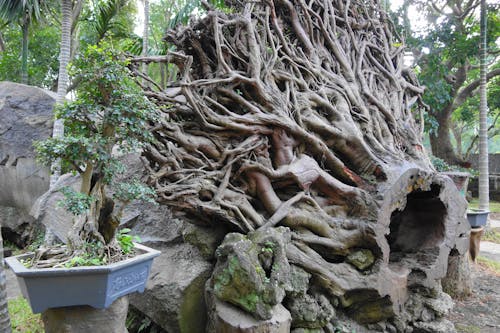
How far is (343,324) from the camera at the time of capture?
3850 millimetres

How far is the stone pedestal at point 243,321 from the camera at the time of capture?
2865 mm

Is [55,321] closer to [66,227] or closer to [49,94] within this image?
[66,227]

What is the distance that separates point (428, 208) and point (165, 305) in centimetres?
407

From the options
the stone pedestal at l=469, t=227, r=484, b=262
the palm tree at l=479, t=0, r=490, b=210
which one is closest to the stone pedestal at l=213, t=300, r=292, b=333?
the stone pedestal at l=469, t=227, r=484, b=262

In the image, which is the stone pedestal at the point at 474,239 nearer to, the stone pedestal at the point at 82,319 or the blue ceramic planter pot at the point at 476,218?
the blue ceramic planter pot at the point at 476,218

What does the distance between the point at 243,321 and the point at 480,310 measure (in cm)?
418

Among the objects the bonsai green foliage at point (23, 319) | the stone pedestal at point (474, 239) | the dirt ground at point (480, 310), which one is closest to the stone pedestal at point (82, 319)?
the bonsai green foliage at point (23, 319)

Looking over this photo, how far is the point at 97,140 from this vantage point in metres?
2.57

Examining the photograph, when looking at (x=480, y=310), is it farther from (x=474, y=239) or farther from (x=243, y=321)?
(x=243, y=321)

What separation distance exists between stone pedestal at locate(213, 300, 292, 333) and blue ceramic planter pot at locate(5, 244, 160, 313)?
40.4 inches

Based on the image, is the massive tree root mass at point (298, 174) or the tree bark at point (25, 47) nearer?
the massive tree root mass at point (298, 174)

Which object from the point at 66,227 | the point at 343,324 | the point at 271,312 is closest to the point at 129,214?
the point at 66,227

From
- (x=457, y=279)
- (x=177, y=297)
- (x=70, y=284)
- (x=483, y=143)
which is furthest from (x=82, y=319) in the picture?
(x=483, y=143)

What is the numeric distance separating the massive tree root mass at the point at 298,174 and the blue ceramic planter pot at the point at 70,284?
42.1 inches
